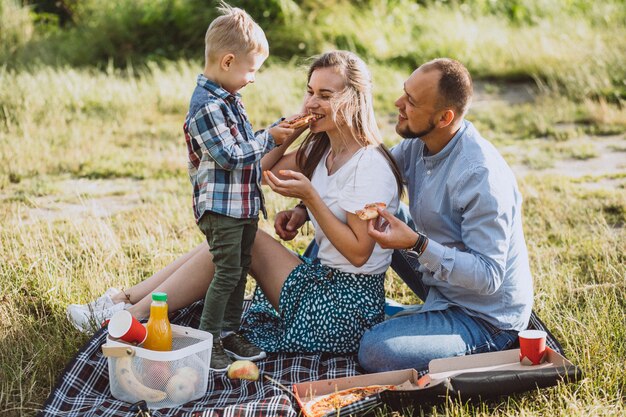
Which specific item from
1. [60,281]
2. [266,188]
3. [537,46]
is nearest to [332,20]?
[537,46]

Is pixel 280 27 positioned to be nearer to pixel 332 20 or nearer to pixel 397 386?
pixel 332 20

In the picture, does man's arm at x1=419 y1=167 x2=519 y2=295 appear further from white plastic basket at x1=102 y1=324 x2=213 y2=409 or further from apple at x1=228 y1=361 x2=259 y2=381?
white plastic basket at x1=102 y1=324 x2=213 y2=409

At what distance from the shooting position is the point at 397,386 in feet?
11.5

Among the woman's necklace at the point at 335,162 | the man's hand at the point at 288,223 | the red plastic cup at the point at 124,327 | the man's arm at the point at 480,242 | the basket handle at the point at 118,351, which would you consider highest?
the woman's necklace at the point at 335,162

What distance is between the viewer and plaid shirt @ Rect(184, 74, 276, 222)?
3.84m

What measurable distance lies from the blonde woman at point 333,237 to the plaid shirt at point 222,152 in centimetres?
16

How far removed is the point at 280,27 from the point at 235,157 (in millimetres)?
10304

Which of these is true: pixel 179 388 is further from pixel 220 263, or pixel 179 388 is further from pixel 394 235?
pixel 394 235

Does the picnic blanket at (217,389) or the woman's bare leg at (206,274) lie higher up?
the woman's bare leg at (206,274)

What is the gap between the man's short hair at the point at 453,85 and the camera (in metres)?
3.85

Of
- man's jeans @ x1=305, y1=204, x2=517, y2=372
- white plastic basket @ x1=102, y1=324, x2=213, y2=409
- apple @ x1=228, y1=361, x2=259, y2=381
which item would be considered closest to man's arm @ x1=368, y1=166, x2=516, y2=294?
man's jeans @ x1=305, y1=204, x2=517, y2=372

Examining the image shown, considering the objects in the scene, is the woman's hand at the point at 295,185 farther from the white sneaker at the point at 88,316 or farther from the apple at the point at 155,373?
the white sneaker at the point at 88,316

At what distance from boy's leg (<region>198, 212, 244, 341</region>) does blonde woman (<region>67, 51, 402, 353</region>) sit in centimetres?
28

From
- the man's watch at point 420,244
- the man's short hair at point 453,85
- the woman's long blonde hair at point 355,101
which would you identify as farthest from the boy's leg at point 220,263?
the man's short hair at point 453,85
